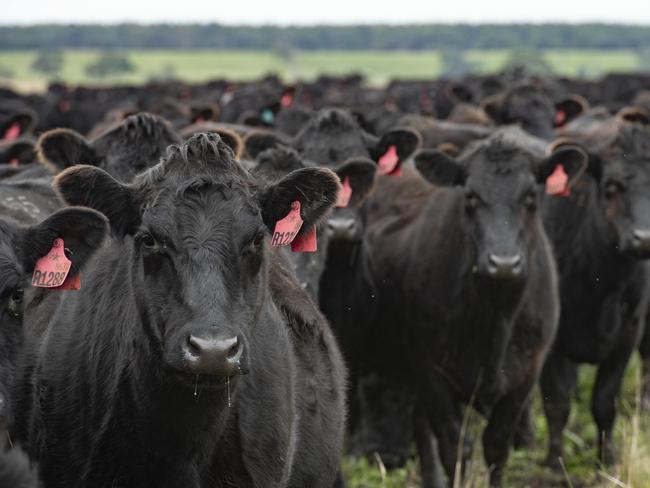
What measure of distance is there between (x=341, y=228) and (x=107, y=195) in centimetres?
288

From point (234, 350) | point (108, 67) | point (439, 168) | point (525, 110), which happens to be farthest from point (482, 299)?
point (108, 67)

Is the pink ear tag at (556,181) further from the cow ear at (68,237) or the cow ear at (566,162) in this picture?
the cow ear at (68,237)

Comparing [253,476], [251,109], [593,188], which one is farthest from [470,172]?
[251,109]

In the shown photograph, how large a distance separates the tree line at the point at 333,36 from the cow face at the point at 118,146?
94365mm

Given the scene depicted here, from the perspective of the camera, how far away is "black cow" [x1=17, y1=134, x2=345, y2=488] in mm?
3555

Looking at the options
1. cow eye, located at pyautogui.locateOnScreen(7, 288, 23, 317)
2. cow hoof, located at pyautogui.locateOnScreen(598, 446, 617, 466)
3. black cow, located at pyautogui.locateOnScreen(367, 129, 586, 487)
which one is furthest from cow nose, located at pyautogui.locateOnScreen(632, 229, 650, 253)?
cow eye, located at pyautogui.locateOnScreen(7, 288, 23, 317)

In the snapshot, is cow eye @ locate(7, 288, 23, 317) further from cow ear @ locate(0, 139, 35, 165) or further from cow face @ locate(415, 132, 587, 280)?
cow ear @ locate(0, 139, 35, 165)

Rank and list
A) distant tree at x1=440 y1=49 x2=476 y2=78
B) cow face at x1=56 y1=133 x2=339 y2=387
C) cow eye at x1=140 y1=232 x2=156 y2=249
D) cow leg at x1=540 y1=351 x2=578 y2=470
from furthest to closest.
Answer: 1. distant tree at x1=440 y1=49 x2=476 y2=78
2. cow leg at x1=540 y1=351 x2=578 y2=470
3. cow eye at x1=140 y1=232 x2=156 y2=249
4. cow face at x1=56 y1=133 x2=339 y2=387

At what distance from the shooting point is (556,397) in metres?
7.32

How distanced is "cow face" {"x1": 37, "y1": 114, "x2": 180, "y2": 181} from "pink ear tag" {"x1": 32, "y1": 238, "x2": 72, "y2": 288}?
189 centimetres

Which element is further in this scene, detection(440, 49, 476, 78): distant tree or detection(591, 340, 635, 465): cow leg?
detection(440, 49, 476, 78): distant tree

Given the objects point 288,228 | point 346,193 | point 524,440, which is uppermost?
point 288,228

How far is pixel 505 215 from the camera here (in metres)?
6.16

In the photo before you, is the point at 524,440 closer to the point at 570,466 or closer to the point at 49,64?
the point at 570,466
